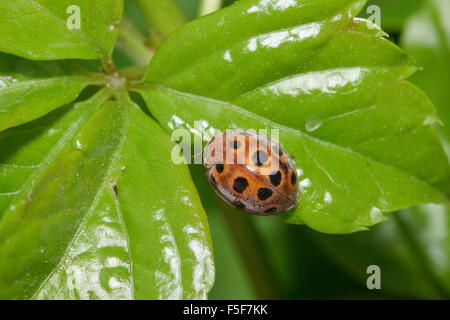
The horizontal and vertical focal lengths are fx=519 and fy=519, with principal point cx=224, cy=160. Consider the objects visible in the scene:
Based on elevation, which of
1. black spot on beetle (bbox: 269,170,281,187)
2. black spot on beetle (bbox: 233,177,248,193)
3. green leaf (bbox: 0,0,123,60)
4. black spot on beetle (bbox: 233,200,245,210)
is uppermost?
green leaf (bbox: 0,0,123,60)

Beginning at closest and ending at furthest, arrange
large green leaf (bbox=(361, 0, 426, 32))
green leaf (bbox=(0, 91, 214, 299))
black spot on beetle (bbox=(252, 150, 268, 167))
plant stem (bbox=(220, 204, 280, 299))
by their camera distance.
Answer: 1. green leaf (bbox=(0, 91, 214, 299))
2. black spot on beetle (bbox=(252, 150, 268, 167))
3. plant stem (bbox=(220, 204, 280, 299))
4. large green leaf (bbox=(361, 0, 426, 32))

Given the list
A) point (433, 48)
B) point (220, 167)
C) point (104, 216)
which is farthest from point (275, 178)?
point (433, 48)

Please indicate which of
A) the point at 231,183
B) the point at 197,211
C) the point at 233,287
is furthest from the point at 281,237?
the point at 197,211

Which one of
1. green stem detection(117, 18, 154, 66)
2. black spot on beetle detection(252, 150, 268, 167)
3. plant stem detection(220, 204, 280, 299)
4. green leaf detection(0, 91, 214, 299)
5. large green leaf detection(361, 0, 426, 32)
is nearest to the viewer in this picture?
green leaf detection(0, 91, 214, 299)

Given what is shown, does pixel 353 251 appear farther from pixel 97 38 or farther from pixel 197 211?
pixel 97 38

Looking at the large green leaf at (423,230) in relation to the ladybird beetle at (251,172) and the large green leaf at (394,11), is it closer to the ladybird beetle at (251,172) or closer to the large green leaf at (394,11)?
the large green leaf at (394,11)

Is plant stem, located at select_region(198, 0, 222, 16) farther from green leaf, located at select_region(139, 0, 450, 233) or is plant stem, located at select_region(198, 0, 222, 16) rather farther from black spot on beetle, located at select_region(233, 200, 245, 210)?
black spot on beetle, located at select_region(233, 200, 245, 210)

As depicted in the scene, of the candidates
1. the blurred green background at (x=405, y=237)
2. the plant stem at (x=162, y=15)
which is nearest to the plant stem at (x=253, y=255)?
the blurred green background at (x=405, y=237)

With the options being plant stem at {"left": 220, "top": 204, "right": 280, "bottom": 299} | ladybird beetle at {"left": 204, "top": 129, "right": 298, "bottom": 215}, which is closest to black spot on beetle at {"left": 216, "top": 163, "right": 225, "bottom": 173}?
ladybird beetle at {"left": 204, "top": 129, "right": 298, "bottom": 215}
